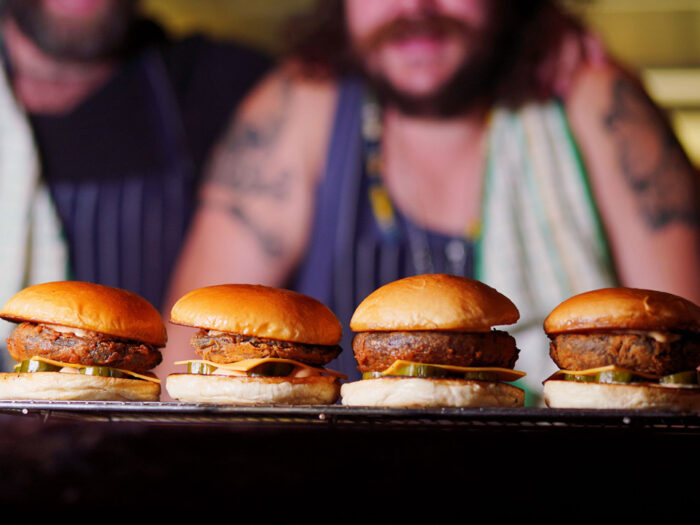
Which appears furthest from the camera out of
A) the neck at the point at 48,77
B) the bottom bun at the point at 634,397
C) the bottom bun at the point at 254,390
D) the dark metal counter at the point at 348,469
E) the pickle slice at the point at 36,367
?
the neck at the point at 48,77

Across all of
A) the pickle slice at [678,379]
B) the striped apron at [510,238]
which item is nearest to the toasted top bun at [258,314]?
the pickle slice at [678,379]

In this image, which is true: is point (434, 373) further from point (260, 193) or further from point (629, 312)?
point (260, 193)

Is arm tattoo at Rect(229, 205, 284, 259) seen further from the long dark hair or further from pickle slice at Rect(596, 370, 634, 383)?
pickle slice at Rect(596, 370, 634, 383)

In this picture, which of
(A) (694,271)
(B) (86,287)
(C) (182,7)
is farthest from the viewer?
(C) (182,7)

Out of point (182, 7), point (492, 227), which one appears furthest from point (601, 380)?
point (182, 7)

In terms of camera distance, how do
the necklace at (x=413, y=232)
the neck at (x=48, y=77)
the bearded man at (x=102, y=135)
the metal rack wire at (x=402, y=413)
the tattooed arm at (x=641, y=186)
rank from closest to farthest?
the metal rack wire at (x=402, y=413), the tattooed arm at (x=641, y=186), the necklace at (x=413, y=232), the bearded man at (x=102, y=135), the neck at (x=48, y=77)

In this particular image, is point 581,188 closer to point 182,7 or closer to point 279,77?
point 279,77

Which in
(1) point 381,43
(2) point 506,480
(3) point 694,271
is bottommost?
(2) point 506,480

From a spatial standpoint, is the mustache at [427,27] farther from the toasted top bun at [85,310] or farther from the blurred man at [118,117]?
the toasted top bun at [85,310]
